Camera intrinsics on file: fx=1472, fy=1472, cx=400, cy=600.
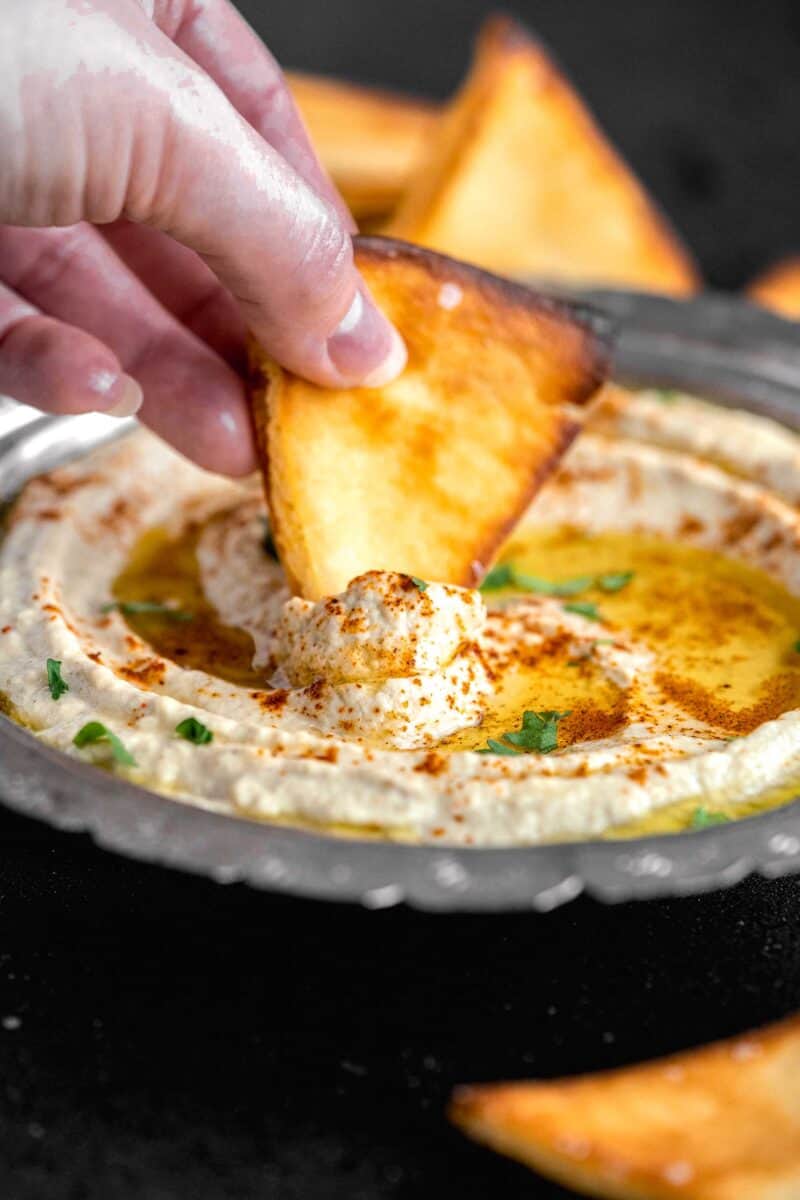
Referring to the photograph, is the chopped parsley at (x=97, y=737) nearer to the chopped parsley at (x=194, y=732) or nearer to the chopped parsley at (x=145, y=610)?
the chopped parsley at (x=194, y=732)

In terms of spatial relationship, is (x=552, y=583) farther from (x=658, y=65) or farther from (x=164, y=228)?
(x=658, y=65)

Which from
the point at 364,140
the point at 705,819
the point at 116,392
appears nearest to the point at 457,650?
the point at 705,819

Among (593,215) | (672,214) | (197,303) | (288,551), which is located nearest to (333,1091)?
(288,551)

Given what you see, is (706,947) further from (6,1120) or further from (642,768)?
(6,1120)

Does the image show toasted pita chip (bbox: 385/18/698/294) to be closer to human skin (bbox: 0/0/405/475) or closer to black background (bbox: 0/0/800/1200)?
human skin (bbox: 0/0/405/475)

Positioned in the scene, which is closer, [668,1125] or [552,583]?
[668,1125]

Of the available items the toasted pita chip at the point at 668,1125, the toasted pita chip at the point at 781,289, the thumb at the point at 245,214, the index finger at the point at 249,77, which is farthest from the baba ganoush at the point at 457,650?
the toasted pita chip at the point at 781,289
